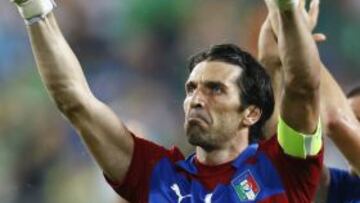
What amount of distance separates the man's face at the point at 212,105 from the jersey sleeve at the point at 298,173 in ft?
0.62

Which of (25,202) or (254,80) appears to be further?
(25,202)

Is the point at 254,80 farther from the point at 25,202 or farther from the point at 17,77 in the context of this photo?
the point at 17,77

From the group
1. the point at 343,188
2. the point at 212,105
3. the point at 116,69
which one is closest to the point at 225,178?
the point at 212,105

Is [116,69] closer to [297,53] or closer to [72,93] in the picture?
[72,93]

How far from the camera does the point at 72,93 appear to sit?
2660 mm

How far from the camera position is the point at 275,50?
3053mm

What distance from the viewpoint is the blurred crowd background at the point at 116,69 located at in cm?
452

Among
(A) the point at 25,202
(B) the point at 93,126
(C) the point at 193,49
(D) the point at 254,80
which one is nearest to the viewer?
(B) the point at 93,126

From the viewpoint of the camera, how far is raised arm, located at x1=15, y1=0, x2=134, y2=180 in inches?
102

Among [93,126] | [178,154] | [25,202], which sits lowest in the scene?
[25,202]

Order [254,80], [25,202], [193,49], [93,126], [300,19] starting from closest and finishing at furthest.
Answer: [300,19]
[93,126]
[254,80]
[25,202]
[193,49]

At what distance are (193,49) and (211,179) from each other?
6.92 feet

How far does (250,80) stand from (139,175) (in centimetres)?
44

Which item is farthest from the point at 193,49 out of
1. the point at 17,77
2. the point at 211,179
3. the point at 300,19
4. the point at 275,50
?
the point at 300,19
